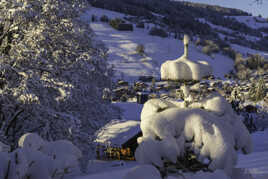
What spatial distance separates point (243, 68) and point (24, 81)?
63263mm

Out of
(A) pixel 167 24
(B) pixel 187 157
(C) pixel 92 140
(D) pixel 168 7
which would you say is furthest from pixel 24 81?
(D) pixel 168 7

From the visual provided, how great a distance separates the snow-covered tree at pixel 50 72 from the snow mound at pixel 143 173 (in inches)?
209

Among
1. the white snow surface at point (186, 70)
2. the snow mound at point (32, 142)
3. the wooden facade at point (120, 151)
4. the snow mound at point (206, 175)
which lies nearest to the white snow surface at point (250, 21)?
the wooden facade at point (120, 151)

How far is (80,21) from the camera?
395 inches

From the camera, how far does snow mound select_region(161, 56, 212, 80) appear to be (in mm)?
3523

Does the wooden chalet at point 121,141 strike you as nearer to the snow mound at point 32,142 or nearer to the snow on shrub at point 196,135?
the snow mound at point 32,142

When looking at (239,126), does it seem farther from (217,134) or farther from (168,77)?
(168,77)

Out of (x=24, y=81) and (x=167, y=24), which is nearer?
(x=24, y=81)

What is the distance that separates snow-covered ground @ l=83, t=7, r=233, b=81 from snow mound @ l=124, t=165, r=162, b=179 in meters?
43.4

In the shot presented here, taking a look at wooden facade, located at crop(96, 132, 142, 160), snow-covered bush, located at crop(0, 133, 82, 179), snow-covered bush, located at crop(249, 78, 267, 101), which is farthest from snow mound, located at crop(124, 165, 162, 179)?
snow-covered bush, located at crop(249, 78, 267, 101)

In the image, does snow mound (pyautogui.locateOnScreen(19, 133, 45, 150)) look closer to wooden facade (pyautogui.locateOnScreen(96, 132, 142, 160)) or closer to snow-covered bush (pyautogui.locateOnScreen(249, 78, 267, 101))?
wooden facade (pyautogui.locateOnScreen(96, 132, 142, 160))

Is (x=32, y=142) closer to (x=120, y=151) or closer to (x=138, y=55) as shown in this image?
(x=120, y=151)

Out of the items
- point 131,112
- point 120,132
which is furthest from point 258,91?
point 120,132

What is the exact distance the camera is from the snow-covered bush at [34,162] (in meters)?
2.72
